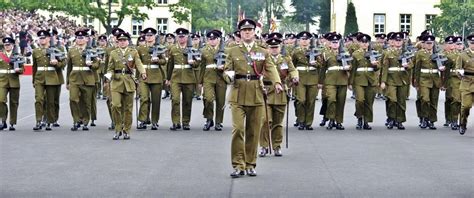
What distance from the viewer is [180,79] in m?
21.2

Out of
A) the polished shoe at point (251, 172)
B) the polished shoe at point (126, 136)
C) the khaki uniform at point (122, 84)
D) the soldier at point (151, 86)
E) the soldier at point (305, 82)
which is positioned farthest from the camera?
the soldier at point (151, 86)

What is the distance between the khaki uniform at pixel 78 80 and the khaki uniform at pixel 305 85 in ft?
12.3

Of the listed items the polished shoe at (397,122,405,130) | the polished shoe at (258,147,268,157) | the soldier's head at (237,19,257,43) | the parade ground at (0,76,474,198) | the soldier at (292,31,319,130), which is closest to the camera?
the parade ground at (0,76,474,198)

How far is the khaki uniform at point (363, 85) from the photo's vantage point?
70.0 ft

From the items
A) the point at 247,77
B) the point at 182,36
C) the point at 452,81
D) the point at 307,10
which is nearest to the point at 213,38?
the point at 182,36

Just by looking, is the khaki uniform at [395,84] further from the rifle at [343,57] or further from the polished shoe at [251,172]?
the polished shoe at [251,172]

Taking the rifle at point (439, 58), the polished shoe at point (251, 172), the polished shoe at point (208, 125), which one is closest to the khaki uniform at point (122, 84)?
the polished shoe at point (208, 125)

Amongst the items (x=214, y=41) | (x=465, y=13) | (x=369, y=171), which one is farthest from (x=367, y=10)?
(x=369, y=171)

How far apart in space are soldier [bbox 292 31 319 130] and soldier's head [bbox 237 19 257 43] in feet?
24.6

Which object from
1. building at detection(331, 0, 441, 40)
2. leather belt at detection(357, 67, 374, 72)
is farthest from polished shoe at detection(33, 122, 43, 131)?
building at detection(331, 0, 441, 40)

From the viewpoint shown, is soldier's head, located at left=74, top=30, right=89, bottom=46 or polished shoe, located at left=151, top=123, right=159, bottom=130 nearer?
soldier's head, located at left=74, top=30, right=89, bottom=46

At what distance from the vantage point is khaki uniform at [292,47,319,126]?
21016 millimetres

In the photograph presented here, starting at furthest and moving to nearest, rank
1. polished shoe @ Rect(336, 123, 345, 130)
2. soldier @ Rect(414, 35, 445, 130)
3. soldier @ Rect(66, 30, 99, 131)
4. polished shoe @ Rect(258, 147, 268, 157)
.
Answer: soldier @ Rect(414, 35, 445, 130) → polished shoe @ Rect(336, 123, 345, 130) → soldier @ Rect(66, 30, 99, 131) → polished shoe @ Rect(258, 147, 268, 157)

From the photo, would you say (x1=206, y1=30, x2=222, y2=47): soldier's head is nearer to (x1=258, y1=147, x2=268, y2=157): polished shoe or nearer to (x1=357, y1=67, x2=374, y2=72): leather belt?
(x1=357, y1=67, x2=374, y2=72): leather belt
